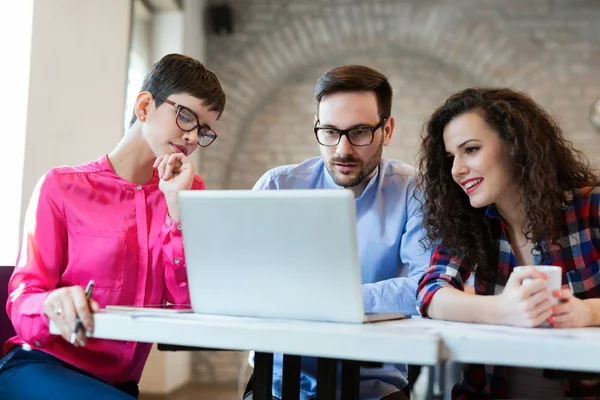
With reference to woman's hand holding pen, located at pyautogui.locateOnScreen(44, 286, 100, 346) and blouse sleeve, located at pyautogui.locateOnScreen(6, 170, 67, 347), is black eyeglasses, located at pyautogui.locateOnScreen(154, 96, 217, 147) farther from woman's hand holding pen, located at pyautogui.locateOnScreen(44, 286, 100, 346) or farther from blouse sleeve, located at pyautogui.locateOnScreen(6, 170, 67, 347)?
woman's hand holding pen, located at pyautogui.locateOnScreen(44, 286, 100, 346)

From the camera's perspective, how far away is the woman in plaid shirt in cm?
159

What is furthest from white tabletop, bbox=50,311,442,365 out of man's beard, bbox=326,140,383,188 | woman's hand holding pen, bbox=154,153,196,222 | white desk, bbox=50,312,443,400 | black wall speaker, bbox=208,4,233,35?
black wall speaker, bbox=208,4,233,35

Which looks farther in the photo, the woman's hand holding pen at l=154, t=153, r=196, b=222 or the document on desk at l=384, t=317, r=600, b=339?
the woman's hand holding pen at l=154, t=153, r=196, b=222

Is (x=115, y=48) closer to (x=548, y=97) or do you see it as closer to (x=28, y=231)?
(x=28, y=231)

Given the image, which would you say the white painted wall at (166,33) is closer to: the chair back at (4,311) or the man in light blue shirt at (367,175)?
the man in light blue shirt at (367,175)

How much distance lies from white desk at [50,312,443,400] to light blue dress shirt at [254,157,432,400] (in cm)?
67

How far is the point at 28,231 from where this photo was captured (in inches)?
62.1

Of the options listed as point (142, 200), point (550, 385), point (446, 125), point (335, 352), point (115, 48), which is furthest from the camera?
point (115, 48)

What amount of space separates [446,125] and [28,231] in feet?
3.62

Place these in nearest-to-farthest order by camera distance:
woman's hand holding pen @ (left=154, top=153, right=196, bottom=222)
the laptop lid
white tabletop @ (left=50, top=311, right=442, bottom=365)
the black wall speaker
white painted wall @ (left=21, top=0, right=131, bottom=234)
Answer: white tabletop @ (left=50, top=311, right=442, bottom=365)
the laptop lid
woman's hand holding pen @ (left=154, top=153, right=196, bottom=222)
white painted wall @ (left=21, top=0, right=131, bottom=234)
the black wall speaker

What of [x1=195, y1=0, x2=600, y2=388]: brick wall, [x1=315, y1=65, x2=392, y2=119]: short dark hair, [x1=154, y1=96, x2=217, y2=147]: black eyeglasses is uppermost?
[x1=195, y1=0, x2=600, y2=388]: brick wall

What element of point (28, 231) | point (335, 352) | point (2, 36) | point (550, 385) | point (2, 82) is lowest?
point (550, 385)

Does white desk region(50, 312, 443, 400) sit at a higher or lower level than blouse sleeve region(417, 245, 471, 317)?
lower

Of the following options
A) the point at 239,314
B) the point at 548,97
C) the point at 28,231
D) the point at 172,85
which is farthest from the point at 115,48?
the point at 548,97
